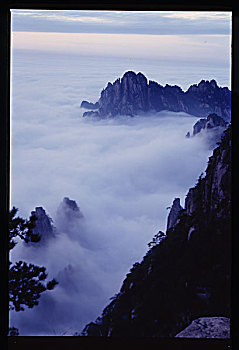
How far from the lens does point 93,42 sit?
6.35 m

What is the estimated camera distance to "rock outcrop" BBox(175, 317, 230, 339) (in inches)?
133

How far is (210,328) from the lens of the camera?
3492 millimetres

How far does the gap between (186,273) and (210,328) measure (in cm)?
175

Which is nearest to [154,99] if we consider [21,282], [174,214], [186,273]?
[174,214]

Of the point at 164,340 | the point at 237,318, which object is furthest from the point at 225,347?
the point at 237,318

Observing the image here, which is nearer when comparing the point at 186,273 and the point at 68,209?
the point at 186,273

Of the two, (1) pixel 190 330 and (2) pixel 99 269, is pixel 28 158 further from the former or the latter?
(1) pixel 190 330

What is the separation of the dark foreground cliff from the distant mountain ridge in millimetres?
577

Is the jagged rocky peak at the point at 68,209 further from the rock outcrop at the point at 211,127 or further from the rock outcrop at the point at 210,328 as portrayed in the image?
the rock outcrop at the point at 210,328

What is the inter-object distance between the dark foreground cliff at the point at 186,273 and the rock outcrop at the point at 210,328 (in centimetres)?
129

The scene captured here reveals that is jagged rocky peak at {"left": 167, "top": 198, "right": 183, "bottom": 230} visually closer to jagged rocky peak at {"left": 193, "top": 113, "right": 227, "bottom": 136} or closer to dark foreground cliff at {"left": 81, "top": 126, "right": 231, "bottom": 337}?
dark foreground cliff at {"left": 81, "top": 126, "right": 231, "bottom": 337}

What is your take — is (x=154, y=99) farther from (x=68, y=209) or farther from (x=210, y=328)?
(x=210, y=328)

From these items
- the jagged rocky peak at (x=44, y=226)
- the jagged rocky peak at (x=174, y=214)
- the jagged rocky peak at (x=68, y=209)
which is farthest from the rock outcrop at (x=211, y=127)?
the jagged rocky peak at (x=44, y=226)

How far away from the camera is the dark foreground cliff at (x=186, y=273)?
503 centimetres
